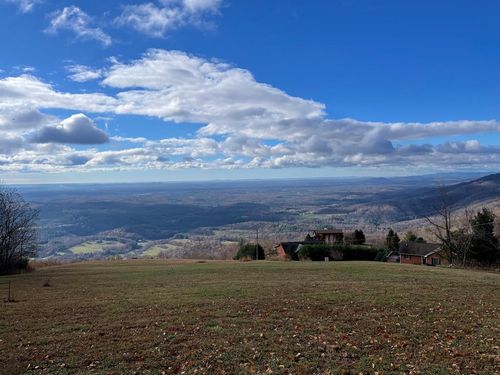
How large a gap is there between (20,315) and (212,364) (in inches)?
419

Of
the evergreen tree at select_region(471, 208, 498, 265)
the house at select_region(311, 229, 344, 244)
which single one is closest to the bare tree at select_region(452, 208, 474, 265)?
the evergreen tree at select_region(471, 208, 498, 265)

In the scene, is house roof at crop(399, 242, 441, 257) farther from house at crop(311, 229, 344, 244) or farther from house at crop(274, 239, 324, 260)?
house at crop(274, 239, 324, 260)

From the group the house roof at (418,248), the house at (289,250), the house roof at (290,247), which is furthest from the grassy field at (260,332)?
the house roof at (418,248)

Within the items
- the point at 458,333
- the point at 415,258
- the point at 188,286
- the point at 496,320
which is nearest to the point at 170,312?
the point at 188,286

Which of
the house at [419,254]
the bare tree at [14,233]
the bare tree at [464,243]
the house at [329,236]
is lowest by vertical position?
the house at [419,254]

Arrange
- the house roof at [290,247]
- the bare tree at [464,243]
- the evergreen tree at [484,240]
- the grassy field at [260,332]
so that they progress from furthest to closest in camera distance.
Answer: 1. the house roof at [290,247]
2. the bare tree at [464,243]
3. the evergreen tree at [484,240]
4. the grassy field at [260,332]

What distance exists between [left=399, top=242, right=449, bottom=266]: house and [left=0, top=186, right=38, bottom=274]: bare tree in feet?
203

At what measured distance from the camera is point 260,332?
12.2 metres

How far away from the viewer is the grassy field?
9672 mm

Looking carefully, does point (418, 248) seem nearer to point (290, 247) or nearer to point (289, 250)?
point (290, 247)

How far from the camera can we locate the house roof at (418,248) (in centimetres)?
7790

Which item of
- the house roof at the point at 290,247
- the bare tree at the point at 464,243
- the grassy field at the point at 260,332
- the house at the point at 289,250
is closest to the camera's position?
the grassy field at the point at 260,332

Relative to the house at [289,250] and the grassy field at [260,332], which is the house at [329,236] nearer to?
the house at [289,250]

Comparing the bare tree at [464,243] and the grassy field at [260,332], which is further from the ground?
the grassy field at [260,332]
